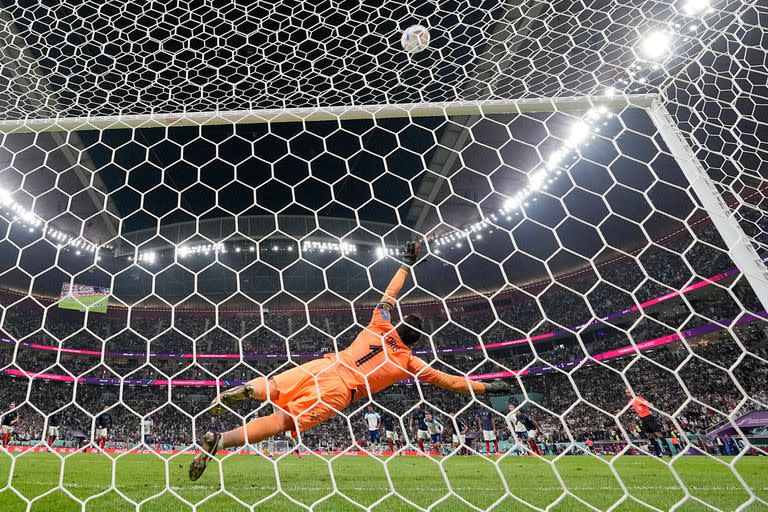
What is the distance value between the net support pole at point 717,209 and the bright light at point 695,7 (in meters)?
0.83

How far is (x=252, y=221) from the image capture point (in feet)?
45.0

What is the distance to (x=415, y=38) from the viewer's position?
9.17 ft

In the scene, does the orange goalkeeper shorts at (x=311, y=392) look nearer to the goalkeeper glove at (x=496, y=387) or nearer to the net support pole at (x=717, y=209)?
the goalkeeper glove at (x=496, y=387)

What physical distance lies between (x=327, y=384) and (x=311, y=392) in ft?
0.31

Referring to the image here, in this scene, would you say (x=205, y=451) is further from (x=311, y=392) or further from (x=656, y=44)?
(x=656, y=44)

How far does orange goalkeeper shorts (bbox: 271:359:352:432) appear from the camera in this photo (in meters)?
1.74

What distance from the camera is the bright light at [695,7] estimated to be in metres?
2.54

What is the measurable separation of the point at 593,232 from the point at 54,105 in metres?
14.1

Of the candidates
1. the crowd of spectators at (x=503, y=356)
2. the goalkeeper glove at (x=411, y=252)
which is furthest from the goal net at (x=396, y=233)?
the goalkeeper glove at (x=411, y=252)

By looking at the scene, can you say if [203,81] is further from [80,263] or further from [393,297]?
[80,263]

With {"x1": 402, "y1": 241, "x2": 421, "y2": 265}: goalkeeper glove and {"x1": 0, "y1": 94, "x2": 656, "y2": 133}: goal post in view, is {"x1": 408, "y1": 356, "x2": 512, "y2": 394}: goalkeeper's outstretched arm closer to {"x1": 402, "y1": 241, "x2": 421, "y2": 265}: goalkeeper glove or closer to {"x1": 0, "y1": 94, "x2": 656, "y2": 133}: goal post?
{"x1": 402, "y1": 241, "x2": 421, "y2": 265}: goalkeeper glove

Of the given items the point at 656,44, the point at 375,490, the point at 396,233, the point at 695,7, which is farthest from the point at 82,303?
the point at 396,233

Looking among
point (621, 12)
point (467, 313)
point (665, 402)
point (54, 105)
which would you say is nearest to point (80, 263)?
point (54, 105)

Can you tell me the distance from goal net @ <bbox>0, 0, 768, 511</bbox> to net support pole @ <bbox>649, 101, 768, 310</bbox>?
13 millimetres
